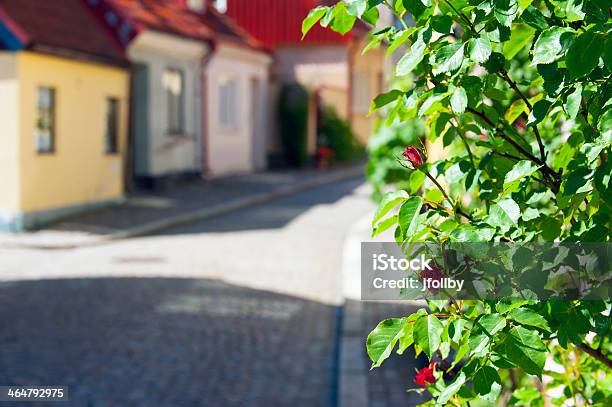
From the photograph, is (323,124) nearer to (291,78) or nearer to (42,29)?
(291,78)

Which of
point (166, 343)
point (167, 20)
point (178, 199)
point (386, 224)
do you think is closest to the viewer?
point (386, 224)

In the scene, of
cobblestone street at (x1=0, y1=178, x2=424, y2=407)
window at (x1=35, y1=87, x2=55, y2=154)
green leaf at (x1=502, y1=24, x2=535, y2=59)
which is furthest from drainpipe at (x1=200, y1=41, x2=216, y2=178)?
green leaf at (x1=502, y1=24, x2=535, y2=59)

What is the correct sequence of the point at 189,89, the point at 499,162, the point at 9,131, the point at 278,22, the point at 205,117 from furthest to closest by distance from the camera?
the point at 278,22
the point at 205,117
the point at 189,89
the point at 9,131
the point at 499,162

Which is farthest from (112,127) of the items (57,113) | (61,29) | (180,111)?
(180,111)

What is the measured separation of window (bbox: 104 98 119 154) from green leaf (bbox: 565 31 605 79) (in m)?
17.9

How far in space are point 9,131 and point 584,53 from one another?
47.7 ft

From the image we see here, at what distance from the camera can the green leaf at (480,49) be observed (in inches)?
90.0

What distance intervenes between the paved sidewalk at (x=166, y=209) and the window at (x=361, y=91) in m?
8.45

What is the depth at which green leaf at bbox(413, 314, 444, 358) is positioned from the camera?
2412 millimetres

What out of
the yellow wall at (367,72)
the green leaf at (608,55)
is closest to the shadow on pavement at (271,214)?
the yellow wall at (367,72)

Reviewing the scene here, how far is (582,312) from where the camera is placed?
2.48 metres

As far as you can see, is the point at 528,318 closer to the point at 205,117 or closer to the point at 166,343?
the point at 166,343

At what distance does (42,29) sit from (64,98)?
1.23 m

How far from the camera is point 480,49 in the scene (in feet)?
7.56
